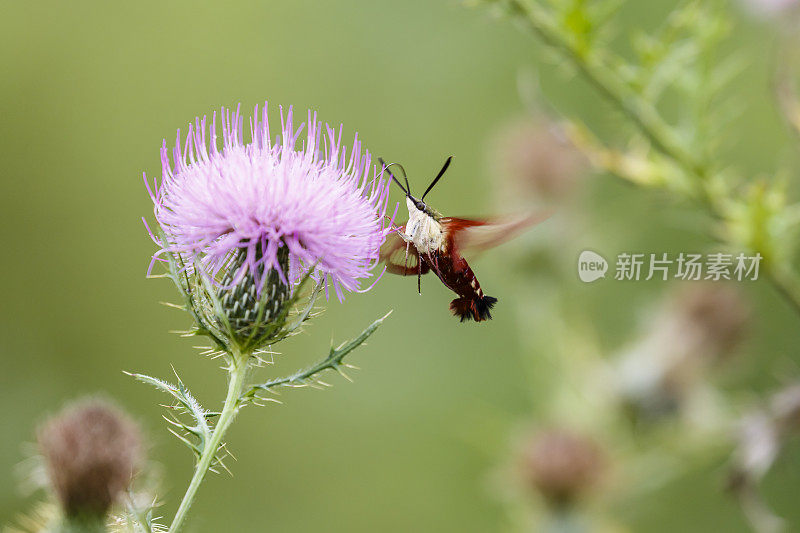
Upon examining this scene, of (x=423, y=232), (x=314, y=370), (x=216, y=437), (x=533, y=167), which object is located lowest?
(x=216, y=437)

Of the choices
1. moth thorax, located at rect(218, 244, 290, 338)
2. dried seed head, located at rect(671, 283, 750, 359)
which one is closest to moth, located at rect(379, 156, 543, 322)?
moth thorax, located at rect(218, 244, 290, 338)

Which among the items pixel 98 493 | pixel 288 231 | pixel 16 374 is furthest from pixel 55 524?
pixel 16 374

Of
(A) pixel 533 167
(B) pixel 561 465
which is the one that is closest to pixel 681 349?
(B) pixel 561 465

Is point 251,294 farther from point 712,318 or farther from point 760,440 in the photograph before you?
point 712,318

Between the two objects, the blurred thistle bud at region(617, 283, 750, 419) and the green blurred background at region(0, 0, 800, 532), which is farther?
the green blurred background at region(0, 0, 800, 532)

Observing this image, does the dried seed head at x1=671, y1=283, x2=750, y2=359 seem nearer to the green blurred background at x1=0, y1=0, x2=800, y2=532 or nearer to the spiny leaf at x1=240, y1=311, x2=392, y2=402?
the green blurred background at x1=0, y1=0, x2=800, y2=532

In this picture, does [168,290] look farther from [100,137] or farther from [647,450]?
[647,450]
